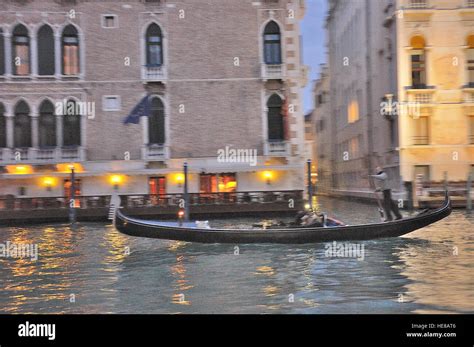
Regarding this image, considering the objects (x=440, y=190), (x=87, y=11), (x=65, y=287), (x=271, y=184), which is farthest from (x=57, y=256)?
(x=440, y=190)

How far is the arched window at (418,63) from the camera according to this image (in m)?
25.1

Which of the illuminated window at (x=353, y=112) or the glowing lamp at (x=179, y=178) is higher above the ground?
the illuminated window at (x=353, y=112)

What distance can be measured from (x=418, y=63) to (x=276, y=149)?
25.0ft

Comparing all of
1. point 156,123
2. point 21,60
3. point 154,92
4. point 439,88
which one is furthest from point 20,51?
point 439,88

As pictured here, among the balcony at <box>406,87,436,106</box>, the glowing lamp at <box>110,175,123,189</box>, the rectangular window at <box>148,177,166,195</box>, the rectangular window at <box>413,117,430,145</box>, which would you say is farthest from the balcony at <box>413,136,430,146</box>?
the glowing lamp at <box>110,175,123,189</box>

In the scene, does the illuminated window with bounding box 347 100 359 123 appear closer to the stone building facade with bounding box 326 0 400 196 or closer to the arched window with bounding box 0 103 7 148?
the stone building facade with bounding box 326 0 400 196

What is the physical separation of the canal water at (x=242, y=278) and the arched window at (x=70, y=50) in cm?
1066

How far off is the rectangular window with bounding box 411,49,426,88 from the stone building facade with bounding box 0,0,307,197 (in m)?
5.33

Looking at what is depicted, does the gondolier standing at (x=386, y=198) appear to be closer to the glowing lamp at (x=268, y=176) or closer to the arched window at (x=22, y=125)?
the glowing lamp at (x=268, y=176)

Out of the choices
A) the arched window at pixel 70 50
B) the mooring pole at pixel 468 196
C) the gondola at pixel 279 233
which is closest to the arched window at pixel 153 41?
the arched window at pixel 70 50

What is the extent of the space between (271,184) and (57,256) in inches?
474

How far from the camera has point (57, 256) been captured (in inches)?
472

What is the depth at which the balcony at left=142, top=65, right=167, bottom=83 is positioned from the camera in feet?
74.4
